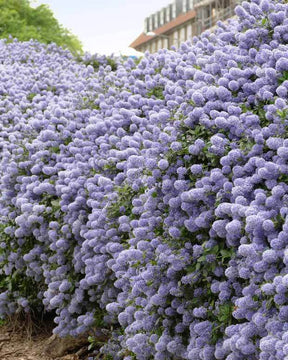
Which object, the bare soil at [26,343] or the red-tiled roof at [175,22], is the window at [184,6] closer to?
the red-tiled roof at [175,22]

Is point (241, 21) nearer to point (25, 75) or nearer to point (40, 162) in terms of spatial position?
point (40, 162)

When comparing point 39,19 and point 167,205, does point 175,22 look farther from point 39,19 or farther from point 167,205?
point 167,205

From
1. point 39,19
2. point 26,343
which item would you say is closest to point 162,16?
point 39,19

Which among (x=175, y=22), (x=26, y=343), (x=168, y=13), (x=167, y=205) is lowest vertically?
(x=26, y=343)

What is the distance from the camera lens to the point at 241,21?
3486mm

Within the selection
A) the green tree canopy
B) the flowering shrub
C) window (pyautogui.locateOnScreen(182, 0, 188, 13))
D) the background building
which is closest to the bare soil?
the flowering shrub

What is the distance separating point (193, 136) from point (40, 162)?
1612 mm

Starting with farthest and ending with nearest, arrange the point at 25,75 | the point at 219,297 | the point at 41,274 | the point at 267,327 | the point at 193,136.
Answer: the point at 25,75 → the point at 41,274 → the point at 193,136 → the point at 219,297 → the point at 267,327

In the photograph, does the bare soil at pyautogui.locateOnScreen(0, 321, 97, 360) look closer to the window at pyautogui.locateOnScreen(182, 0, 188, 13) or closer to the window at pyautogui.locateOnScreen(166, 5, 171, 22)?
the window at pyautogui.locateOnScreen(182, 0, 188, 13)

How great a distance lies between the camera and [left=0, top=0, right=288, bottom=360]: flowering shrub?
231 centimetres

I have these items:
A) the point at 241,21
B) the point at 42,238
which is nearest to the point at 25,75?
the point at 42,238

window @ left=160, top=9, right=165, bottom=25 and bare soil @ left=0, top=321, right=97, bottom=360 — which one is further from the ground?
window @ left=160, top=9, right=165, bottom=25

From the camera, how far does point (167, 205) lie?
2.89 m

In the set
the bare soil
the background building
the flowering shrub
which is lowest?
the bare soil
